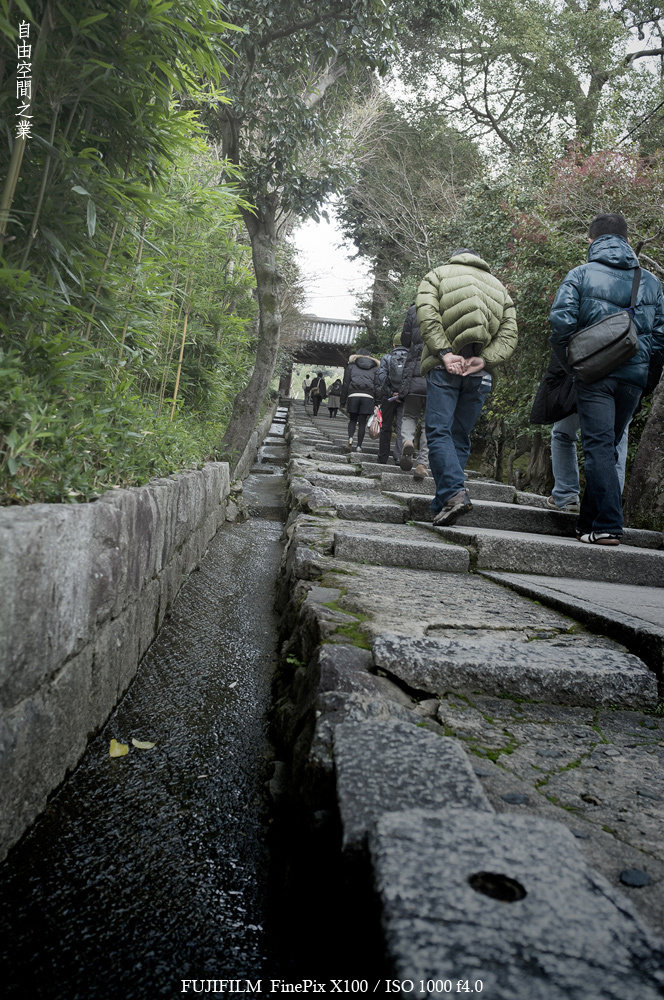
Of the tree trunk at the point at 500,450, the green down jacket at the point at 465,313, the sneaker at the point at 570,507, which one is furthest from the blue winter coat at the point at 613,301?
the tree trunk at the point at 500,450

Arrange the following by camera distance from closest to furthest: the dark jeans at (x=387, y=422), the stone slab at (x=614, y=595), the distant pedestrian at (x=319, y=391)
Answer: the stone slab at (x=614, y=595) < the dark jeans at (x=387, y=422) < the distant pedestrian at (x=319, y=391)

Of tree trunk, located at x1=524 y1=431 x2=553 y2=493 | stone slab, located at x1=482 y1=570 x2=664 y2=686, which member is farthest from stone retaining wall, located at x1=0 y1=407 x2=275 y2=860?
tree trunk, located at x1=524 y1=431 x2=553 y2=493

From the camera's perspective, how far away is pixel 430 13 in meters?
8.16

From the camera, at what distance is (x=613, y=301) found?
3.84 m

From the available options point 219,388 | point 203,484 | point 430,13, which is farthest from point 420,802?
point 430,13

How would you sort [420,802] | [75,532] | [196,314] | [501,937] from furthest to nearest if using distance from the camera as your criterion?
[196,314]
[75,532]
[420,802]
[501,937]

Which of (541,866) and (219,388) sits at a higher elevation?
(219,388)

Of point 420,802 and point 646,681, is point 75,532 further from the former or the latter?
point 646,681

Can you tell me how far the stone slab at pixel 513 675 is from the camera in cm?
183

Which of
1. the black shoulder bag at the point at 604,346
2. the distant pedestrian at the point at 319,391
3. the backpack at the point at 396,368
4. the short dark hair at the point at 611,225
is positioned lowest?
the black shoulder bag at the point at 604,346

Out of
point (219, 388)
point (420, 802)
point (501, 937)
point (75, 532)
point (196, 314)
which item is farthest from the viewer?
point (219, 388)

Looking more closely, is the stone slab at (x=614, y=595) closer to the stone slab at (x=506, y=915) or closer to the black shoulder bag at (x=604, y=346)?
the black shoulder bag at (x=604, y=346)

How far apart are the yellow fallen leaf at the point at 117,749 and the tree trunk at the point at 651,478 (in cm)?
432

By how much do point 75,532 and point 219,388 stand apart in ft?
15.8
